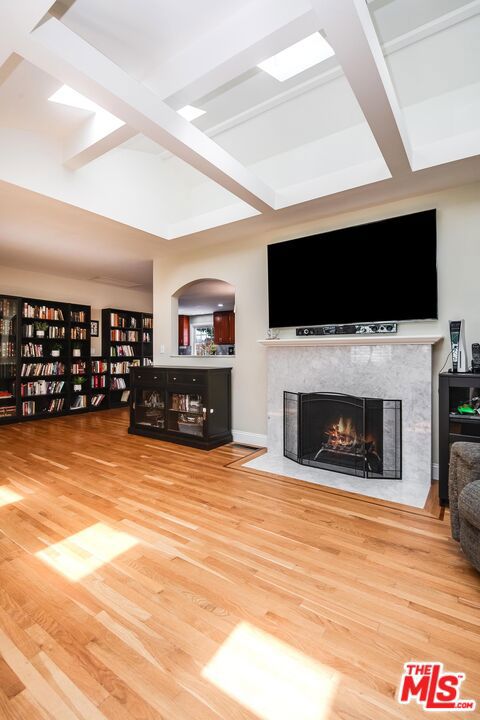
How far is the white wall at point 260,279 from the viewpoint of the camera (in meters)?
3.03

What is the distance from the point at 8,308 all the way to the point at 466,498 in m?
6.53

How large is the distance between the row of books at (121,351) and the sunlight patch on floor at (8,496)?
467 cm

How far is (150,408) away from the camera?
4.80 meters

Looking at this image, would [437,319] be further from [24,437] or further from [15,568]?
[24,437]

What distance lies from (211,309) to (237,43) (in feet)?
29.5

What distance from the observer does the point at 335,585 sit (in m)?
1.72

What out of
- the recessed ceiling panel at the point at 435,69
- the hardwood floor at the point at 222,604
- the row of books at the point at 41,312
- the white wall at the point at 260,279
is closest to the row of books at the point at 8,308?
the row of books at the point at 41,312

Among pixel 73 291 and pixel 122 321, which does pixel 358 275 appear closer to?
pixel 122 321

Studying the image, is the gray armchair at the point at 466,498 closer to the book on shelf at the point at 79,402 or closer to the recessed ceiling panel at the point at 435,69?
the recessed ceiling panel at the point at 435,69

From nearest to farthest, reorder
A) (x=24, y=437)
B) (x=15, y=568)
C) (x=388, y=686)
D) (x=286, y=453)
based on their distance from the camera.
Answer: (x=388, y=686)
(x=15, y=568)
(x=286, y=453)
(x=24, y=437)

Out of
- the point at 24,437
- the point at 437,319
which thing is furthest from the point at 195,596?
the point at 24,437

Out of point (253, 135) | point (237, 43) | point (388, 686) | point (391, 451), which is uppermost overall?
point (253, 135)

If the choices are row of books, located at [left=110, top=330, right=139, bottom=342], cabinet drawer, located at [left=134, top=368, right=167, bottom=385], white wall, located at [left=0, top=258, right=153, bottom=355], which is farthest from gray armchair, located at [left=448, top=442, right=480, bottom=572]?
white wall, located at [left=0, top=258, right=153, bottom=355]

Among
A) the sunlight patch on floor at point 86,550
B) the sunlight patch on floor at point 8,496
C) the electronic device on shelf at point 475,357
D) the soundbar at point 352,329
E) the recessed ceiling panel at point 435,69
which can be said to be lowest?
the sunlight patch on floor at point 86,550
